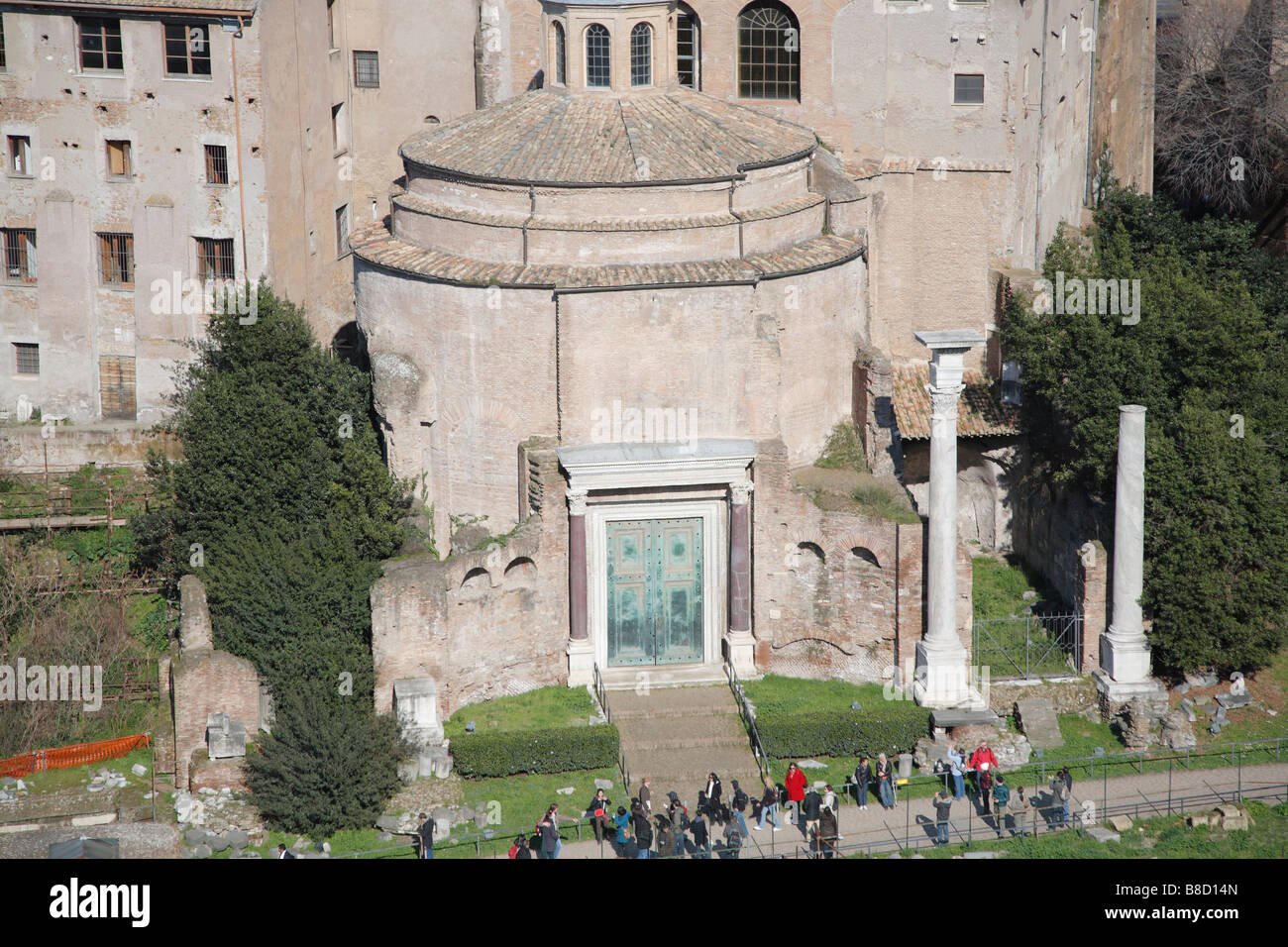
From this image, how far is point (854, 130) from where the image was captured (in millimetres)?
48281

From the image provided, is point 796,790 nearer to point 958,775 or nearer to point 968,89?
point 958,775

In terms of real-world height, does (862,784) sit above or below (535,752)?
below

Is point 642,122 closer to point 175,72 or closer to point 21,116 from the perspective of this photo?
point 175,72

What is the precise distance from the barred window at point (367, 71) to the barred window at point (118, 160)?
6.04 metres

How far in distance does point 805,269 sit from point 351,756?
514 inches

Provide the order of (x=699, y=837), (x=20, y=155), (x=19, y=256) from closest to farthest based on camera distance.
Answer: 1. (x=699, y=837)
2. (x=20, y=155)
3. (x=19, y=256)

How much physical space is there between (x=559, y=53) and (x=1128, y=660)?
1700 cm

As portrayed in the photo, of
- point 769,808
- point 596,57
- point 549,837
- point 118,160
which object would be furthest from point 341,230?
point 769,808

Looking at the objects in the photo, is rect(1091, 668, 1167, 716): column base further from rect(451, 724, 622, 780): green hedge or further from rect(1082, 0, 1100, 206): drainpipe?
rect(1082, 0, 1100, 206): drainpipe

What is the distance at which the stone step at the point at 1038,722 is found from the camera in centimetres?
4056

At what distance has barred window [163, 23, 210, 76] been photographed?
47781mm

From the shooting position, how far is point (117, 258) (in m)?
49.0

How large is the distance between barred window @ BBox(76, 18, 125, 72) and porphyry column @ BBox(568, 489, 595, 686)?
16413 millimetres

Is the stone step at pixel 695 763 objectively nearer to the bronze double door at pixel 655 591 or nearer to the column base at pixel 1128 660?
the bronze double door at pixel 655 591
